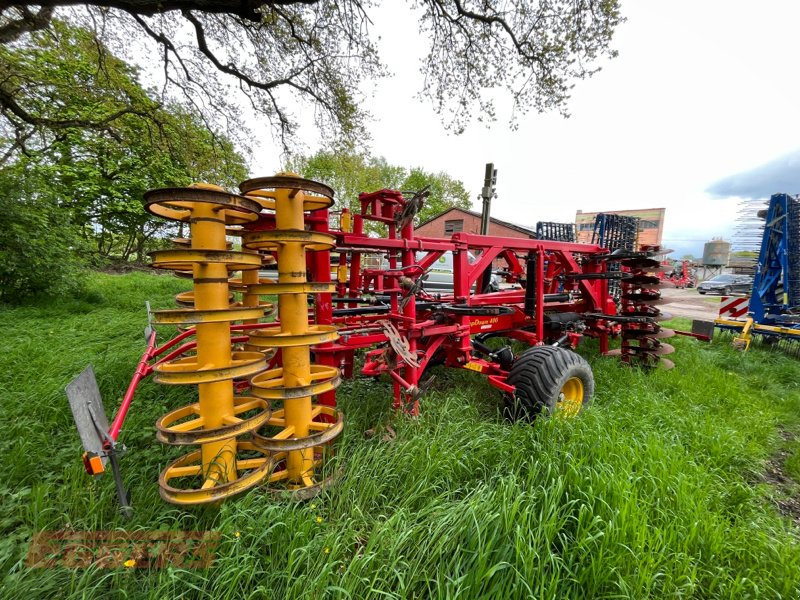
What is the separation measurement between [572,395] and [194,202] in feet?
11.7

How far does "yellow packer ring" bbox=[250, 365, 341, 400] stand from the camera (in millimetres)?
1734

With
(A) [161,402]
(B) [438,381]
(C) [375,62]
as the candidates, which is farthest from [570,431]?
(C) [375,62]

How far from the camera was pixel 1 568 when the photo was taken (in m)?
1.35

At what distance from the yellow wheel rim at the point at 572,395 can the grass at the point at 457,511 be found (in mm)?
231

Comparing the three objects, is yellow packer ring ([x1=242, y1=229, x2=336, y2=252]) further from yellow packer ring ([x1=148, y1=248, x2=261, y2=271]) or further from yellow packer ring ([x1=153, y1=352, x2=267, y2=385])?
yellow packer ring ([x1=153, y1=352, x2=267, y2=385])

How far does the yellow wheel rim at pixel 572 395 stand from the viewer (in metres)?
3.03

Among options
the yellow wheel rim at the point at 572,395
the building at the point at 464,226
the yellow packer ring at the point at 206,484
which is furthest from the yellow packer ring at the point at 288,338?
the building at the point at 464,226

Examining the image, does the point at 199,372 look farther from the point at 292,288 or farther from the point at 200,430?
the point at 292,288

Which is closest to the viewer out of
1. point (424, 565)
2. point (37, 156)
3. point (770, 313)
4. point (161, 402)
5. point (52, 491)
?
point (424, 565)

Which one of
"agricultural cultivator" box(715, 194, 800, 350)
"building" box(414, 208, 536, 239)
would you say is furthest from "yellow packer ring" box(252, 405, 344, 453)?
"building" box(414, 208, 536, 239)

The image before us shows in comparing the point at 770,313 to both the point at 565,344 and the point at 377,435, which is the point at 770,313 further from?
the point at 377,435

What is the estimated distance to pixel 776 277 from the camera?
6.27 m

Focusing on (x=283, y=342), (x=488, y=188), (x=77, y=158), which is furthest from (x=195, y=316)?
(x=77, y=158)

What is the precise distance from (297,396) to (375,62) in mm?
7911
